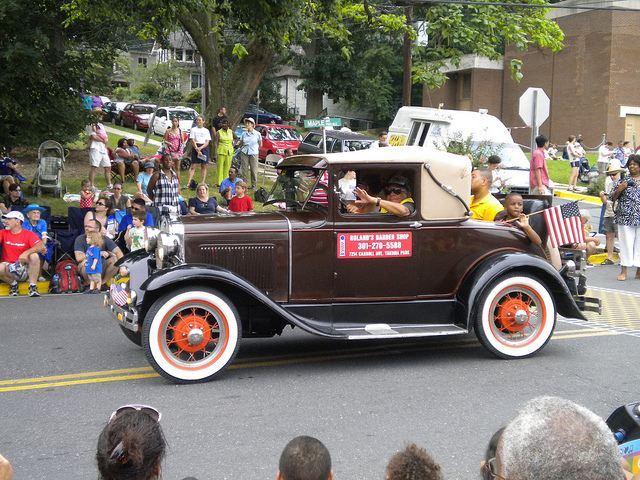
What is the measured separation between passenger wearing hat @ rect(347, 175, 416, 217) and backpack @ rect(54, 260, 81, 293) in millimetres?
5744

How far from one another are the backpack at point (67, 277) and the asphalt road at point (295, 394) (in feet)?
8.20

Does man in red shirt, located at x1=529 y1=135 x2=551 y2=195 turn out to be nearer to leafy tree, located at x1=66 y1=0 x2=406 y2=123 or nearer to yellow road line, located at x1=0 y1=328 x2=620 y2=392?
leafy tree, located at x1=66 y1=0 x2=406 y2=123

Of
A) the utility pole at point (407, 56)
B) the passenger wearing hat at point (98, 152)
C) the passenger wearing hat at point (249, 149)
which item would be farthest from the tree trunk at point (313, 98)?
the passenger wearing hat at point (98, 152)

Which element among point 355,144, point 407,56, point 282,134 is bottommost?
point 355,144

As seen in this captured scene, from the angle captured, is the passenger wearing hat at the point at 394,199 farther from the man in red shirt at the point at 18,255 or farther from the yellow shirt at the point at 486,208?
the man in red shirt at the point at 18,255

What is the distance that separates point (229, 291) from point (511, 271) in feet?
8.95

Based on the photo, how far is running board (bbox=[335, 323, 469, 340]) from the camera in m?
6.38

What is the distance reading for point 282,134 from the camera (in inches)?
1062

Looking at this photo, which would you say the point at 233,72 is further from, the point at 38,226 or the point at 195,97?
the point at 195,97

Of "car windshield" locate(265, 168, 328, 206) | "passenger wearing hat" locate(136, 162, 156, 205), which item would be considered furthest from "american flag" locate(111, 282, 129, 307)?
"passenger wearing hat" locate(136, 162, 156, 205)

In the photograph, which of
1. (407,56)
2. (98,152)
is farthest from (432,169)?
(407,56)

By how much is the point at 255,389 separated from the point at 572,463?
4.22 metres

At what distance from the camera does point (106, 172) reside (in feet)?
56.6

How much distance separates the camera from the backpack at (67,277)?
10609mm
